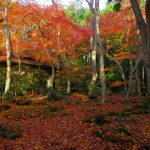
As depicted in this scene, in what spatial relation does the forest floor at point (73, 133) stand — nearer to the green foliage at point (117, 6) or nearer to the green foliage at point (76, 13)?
the green foliage at point (117, 6)

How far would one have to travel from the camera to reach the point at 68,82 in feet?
111

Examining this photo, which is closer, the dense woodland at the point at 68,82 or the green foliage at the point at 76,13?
the dense woodland at the point at 68,82

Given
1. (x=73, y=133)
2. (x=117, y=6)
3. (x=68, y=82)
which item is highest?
(x=117, y=6)

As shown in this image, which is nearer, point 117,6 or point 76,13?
point 117,6

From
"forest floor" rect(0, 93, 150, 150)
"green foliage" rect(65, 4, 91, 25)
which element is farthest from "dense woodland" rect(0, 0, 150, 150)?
"green foliage" rect(65, 4, 91, 25)

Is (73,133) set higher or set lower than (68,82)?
lower

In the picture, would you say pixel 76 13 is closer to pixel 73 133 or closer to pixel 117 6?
pixel 73 133

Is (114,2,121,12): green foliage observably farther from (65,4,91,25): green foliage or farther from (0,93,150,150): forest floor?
(65,4,91,25): green foliage

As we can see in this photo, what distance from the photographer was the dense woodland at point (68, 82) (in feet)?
33.3

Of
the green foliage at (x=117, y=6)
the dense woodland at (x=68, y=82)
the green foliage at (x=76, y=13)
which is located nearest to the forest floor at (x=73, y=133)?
the dense woodland at (x=68, y=82)

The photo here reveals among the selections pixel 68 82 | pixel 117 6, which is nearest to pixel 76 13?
pixel 68 82

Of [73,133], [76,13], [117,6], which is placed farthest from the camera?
[76,13]

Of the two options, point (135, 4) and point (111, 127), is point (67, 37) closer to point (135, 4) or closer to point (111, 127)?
point (111, 127)

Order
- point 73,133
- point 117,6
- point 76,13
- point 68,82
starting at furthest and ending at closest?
point 76,13 < point 68,82 < point 73,133 < point 117,6
